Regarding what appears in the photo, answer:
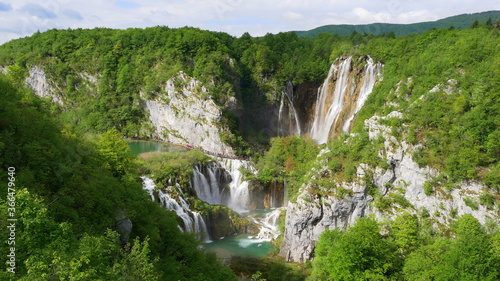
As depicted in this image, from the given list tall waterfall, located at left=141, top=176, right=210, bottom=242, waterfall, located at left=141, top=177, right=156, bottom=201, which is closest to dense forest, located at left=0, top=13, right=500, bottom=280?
waterfall, located at left=141, top=177, right=156, bottom=201

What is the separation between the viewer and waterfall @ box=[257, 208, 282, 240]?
28391mm

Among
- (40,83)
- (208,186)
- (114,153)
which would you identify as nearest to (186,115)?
(208,186)

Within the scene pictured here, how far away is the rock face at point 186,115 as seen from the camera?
48.5 meters

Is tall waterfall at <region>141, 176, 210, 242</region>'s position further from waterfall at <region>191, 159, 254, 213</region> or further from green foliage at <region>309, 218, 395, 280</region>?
green foliage at <region>309, 218, 395, 280</region>

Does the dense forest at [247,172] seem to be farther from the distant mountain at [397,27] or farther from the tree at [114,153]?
the distant mountain at [397,27]

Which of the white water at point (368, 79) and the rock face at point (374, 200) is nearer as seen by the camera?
the rock face at point (374, 200)

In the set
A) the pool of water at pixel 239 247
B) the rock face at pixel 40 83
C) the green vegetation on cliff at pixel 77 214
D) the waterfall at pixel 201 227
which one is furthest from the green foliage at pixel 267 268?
the rock face at pixel 40 83

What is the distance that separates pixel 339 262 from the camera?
1748cm

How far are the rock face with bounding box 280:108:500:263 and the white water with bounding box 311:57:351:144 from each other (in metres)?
21.1

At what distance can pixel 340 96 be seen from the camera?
47281mm

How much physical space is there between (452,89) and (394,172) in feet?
29.2

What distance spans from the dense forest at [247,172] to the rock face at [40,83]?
11.1 m

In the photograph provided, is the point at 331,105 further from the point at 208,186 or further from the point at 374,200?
the point at 374,200

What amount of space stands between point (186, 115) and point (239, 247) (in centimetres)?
2850
